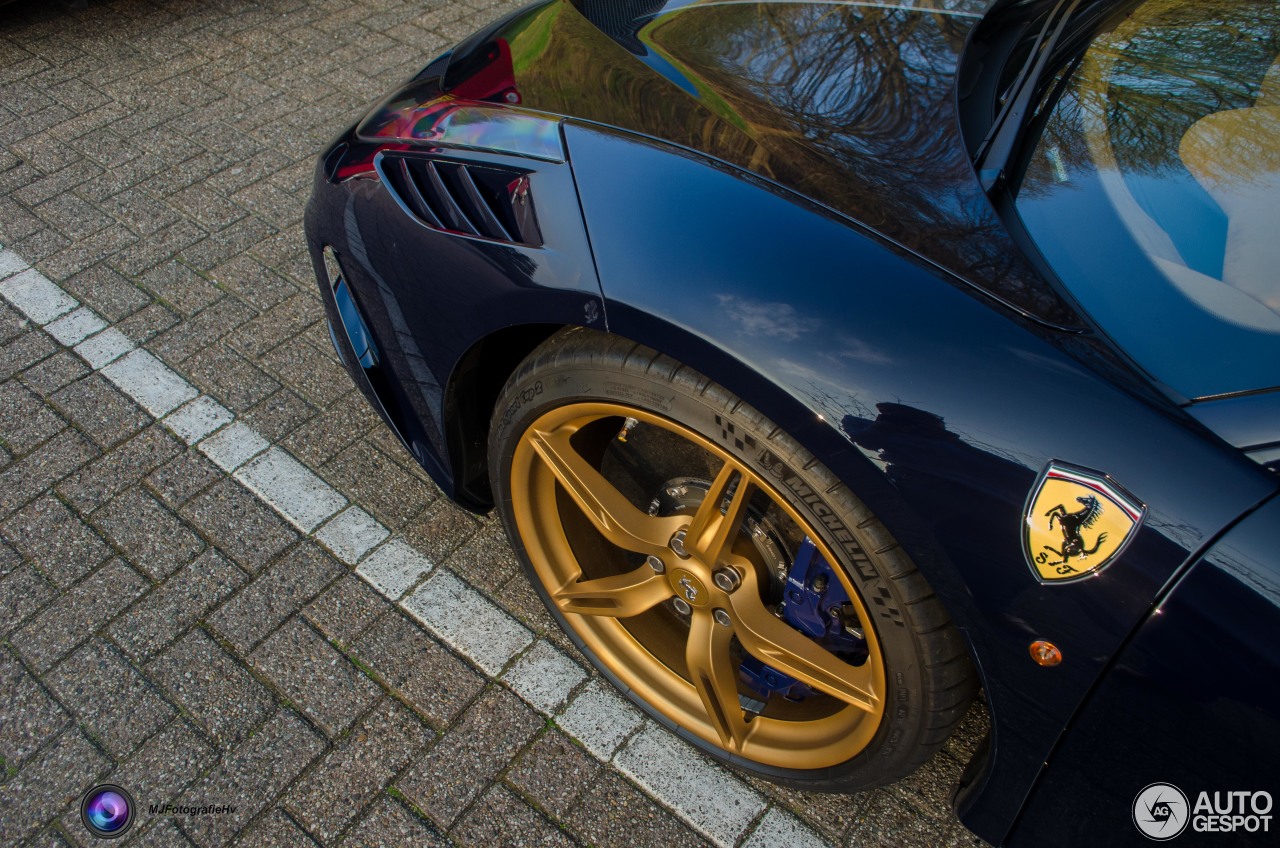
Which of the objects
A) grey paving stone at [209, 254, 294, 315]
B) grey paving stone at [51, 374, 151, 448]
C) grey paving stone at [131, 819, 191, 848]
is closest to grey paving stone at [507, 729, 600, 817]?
grey paving stone at [131, 819, 191, 848]

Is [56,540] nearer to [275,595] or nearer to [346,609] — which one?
[275,595]

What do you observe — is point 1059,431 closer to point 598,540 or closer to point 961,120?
point 961,120

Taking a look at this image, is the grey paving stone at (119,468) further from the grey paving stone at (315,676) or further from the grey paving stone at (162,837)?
the grey paving stone at (162,837)

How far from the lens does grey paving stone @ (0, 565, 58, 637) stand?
2410mm

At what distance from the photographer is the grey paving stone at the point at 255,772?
2.05 metres

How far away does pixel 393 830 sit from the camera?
6.75 ft

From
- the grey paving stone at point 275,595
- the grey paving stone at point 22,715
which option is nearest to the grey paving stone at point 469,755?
the grey paving stone at point 275,595

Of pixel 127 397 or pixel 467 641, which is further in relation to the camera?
pixel 127 397

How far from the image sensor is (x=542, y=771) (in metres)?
2.17

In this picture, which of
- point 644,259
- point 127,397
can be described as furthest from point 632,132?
point 127,397

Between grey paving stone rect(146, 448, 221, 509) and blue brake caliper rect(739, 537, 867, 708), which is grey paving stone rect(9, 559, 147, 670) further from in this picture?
blue brake caliper rect(739, 537, 867, 708)

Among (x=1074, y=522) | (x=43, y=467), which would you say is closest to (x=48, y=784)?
(x=43, y=467)

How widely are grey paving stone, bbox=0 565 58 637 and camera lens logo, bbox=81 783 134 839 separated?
0.57 metres

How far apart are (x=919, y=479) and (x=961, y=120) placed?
773 mm
